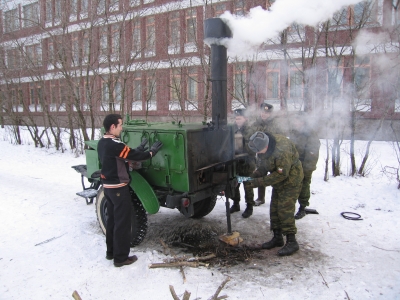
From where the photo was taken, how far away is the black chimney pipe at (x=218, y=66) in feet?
14.8

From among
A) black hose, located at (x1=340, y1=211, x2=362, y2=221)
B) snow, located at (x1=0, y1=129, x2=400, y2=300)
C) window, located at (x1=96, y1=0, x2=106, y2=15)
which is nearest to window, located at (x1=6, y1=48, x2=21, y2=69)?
window, located at (x1=96, y1=0, x2=106, y2=15)

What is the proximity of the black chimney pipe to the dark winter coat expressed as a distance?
126cm

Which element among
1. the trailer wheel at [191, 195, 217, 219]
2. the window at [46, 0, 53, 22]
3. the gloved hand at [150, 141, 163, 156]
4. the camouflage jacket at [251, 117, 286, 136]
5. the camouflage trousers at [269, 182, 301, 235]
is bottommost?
the trailer wheel at [191, 195, 217, 219]

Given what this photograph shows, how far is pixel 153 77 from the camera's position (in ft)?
39.5

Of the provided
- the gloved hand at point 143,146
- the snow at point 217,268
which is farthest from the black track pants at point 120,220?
the gloved hand at point 143,146

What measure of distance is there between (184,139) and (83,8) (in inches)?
374

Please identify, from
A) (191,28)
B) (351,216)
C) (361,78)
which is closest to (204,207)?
(351,216)

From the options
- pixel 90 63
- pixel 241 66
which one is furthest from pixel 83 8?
pixel 241 66

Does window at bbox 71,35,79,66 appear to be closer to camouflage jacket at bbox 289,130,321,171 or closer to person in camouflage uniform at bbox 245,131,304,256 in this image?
camouflage jacket at bbox 289,130,321,171

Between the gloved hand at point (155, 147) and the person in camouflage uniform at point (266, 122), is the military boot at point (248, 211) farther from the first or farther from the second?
the gloved hand at point (155, 147)

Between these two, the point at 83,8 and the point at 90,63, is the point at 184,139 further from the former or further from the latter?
the point at 83,8

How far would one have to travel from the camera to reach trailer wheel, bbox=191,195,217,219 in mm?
5363

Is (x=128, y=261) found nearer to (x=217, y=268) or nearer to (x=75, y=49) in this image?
(x=217, y=268)

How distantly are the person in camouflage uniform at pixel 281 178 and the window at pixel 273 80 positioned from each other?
5.06 meters
